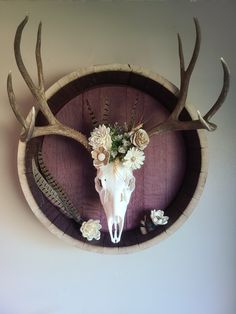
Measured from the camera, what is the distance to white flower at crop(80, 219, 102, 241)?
153 centimetres

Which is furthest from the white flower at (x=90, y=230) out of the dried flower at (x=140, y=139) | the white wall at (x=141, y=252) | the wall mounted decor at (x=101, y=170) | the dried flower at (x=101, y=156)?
the dried flower at (x=140, y=139)

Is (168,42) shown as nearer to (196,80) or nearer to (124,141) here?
(196,80)

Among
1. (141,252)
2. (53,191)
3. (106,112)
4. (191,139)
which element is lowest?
(141,252)

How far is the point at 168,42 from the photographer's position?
1.72 m

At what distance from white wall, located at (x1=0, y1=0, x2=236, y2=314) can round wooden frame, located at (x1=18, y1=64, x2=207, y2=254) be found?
0.46ft

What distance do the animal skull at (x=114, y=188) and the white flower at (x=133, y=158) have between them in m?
0.02

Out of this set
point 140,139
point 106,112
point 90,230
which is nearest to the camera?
point 140,139

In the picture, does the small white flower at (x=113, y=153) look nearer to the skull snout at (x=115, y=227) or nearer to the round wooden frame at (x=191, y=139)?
the skull snout at (x=115, y=227)

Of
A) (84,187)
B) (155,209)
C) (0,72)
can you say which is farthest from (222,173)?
(0,72)

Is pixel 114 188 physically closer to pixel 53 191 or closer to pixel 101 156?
pixel 101 156

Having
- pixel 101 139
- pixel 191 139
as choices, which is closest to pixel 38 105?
pixel 101 139

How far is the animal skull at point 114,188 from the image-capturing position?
145 cm

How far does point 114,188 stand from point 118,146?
0.56ft

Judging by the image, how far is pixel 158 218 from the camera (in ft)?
5.19
